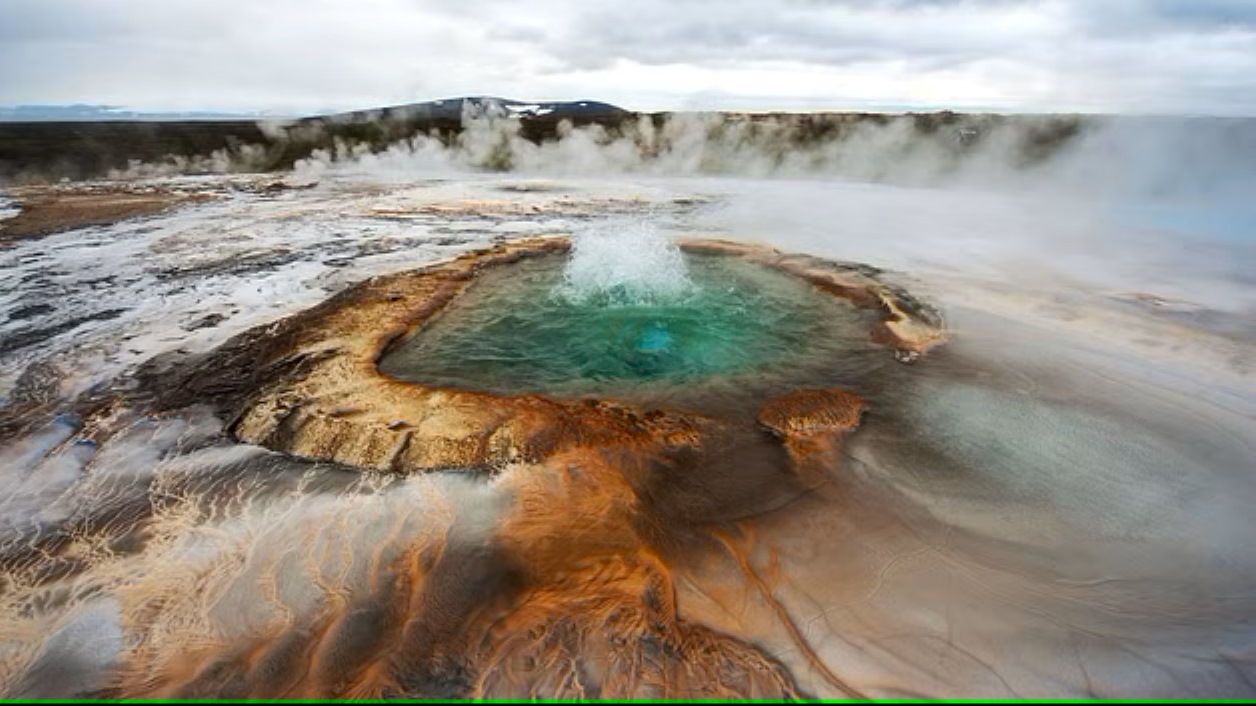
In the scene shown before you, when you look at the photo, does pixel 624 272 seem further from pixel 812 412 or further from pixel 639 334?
pixel 812 412

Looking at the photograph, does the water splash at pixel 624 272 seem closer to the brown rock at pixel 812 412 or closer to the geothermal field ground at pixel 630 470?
the geothermal field ground at pixel 630 470

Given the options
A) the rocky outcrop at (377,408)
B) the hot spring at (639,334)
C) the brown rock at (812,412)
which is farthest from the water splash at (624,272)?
the brown rock at (812,412)

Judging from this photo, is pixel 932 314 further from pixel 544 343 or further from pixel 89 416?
pixel 89 416

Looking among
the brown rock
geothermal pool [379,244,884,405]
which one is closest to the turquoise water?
geothermal pool [379,244,884,405]

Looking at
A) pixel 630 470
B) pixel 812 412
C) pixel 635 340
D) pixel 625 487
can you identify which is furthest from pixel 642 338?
pixel 625 487

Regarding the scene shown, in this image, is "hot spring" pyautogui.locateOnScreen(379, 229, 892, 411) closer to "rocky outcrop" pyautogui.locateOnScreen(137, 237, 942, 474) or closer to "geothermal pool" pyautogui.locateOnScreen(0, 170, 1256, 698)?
"geothermal pool" pyautogui.locateOnScreen(0, 170, 1256, 698)

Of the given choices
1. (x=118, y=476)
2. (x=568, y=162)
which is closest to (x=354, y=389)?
(x=118, y=476)
